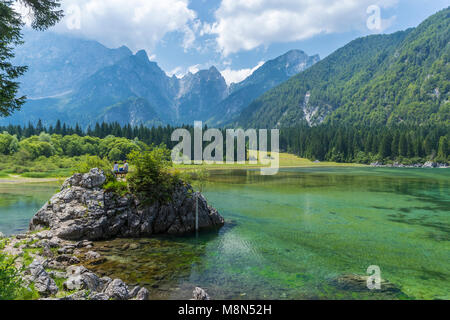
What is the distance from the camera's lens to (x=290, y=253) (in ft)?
85.9

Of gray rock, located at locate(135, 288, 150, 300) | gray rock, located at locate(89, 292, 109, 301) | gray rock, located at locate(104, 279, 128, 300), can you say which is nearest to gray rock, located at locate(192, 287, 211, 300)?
gray rock, located at locate(135, 288, 150, 300)

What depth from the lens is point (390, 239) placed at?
102 feet

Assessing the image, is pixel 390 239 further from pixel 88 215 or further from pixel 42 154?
pixel 42 154

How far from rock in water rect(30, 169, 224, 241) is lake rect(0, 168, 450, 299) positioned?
8.54 feet

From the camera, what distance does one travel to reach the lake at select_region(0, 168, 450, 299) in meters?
18.8

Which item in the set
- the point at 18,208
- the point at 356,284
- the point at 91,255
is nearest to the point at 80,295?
the point at 91,255

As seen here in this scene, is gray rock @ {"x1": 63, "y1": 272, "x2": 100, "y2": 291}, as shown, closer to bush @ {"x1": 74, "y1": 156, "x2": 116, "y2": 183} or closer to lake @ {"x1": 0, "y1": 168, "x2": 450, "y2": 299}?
lake @ {"x1": 0, "y1": 168, "x2": 450, "y2": 299}

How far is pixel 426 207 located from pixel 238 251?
42064 mm

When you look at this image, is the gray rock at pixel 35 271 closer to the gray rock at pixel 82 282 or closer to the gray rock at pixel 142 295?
the gray rock at pixel 82 282

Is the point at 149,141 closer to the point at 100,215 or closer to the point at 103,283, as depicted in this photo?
the point at 100,215

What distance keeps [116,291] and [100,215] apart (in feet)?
53.3

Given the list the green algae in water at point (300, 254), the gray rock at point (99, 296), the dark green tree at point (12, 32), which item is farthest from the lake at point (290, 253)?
the dark green tree at point (12, 32)

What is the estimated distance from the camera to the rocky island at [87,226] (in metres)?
17.0

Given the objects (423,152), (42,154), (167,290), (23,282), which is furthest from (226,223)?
(423,152)
